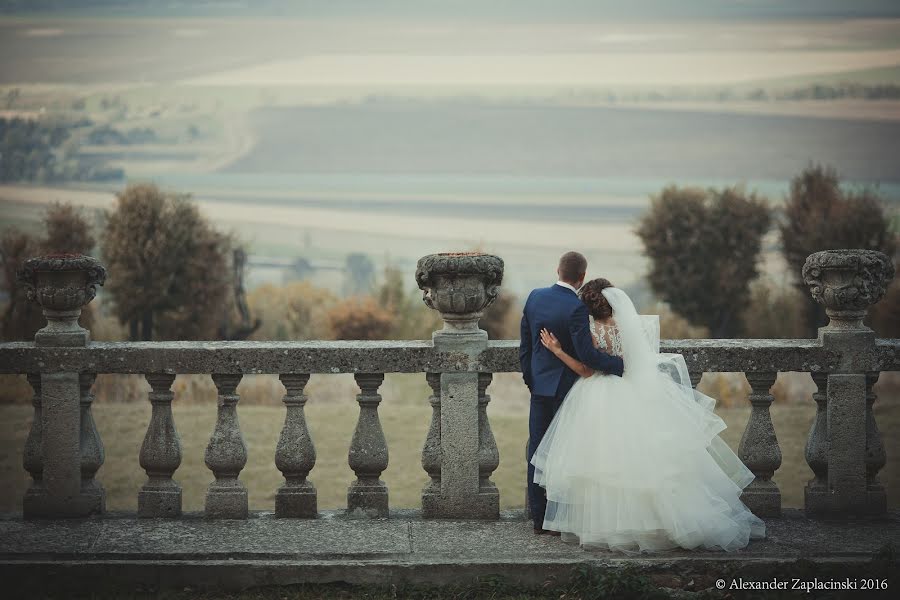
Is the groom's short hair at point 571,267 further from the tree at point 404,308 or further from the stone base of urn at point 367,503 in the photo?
the tree at point 404,308

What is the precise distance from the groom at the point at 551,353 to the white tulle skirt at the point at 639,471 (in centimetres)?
12

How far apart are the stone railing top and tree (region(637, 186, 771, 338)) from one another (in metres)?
19.0

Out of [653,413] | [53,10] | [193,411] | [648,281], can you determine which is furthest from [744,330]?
[53,10]

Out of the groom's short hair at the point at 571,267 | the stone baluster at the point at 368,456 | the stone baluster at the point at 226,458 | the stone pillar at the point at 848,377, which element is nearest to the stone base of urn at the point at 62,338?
the stone baluster at the point at 226,458

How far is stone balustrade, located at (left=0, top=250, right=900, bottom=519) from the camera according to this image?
20.2ft

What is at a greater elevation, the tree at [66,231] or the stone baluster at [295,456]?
the tree at [66,231]

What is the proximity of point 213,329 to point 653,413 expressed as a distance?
18.7 meters

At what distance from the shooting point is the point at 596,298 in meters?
5.90

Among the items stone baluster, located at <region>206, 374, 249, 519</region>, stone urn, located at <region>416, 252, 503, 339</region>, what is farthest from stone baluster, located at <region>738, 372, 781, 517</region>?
stone baluster, located at <region>206, 374, 249, 519</region>

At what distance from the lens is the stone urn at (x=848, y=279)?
20.0 feet

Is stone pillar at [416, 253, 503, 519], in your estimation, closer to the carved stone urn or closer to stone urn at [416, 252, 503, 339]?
stone urn at [416, 252, 503, 339]

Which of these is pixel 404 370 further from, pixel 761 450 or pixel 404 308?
pixel 404 308

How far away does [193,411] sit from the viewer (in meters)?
16.9

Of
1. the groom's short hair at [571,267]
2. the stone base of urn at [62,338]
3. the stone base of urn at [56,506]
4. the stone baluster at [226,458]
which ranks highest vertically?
the groom's short hair at [571,267]
